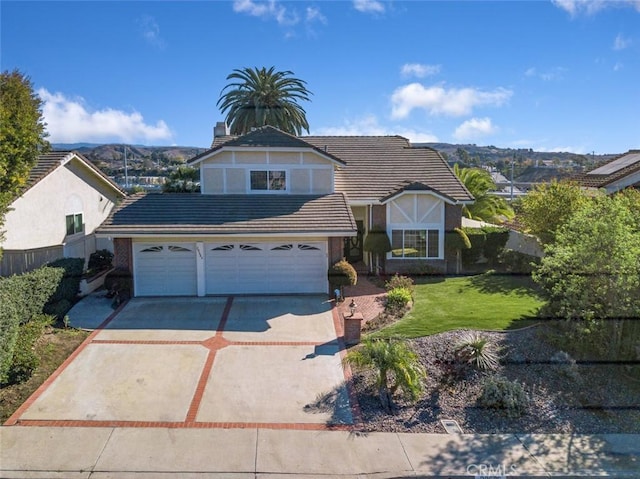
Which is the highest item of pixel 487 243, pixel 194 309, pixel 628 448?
pixel 487 243

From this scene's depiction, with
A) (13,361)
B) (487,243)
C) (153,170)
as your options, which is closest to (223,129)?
(487,243)

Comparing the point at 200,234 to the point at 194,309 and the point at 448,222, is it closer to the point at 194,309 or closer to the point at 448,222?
the point at 194,309

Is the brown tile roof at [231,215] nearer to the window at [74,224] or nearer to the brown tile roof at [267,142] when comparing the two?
the brown tile roof at [267,142]

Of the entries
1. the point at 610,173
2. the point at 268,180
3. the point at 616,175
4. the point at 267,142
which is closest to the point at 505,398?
the point at 268,180

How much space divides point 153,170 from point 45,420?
247 feet

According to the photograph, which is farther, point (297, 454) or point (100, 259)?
point (100, 259)

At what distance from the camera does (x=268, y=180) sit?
846 inches

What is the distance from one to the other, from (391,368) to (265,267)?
29.1 ft

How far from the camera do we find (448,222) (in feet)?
74.3

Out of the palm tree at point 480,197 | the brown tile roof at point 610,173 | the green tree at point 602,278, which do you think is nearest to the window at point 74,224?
the green tree at point 602,278

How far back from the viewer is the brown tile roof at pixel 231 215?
18.2 m

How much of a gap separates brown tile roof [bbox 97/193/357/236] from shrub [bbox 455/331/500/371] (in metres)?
7.14

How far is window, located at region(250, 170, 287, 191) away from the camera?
70.4 feet

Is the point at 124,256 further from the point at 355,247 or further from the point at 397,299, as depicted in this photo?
the point at 355,247
